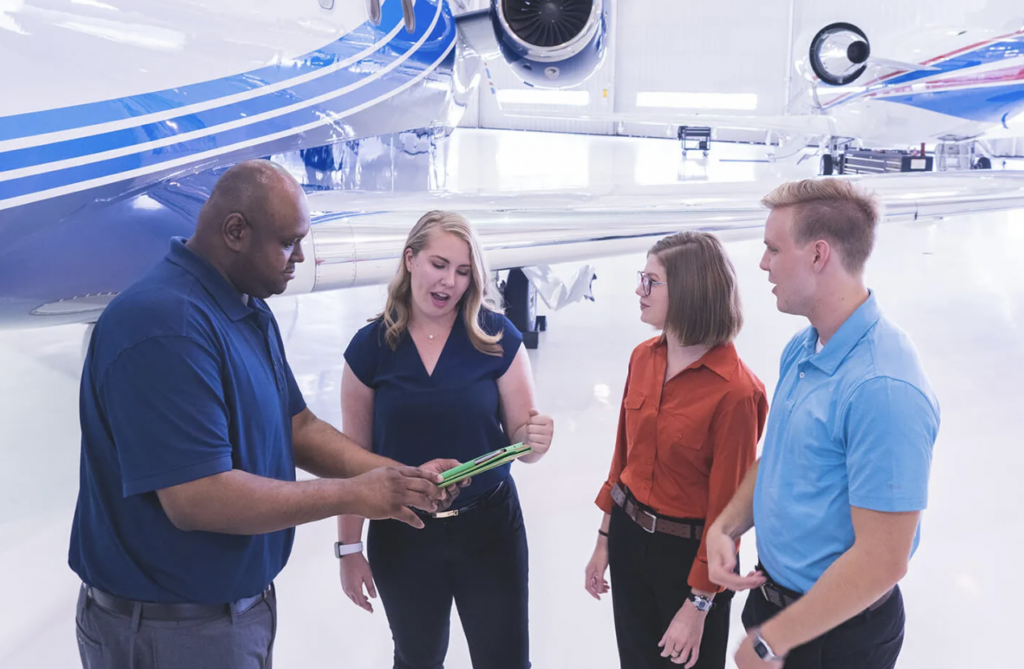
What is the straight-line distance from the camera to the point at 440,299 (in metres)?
2.59

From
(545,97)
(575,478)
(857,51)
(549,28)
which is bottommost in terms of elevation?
(575,478)

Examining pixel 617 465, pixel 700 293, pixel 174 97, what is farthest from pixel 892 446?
pixel 174 97

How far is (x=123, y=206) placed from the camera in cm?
376

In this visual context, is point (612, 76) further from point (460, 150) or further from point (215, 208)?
point (215, 208)

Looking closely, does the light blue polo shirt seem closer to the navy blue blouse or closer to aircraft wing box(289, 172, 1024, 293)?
the navy blue blouse

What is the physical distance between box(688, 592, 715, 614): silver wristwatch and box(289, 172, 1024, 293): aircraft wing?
8.08 feet

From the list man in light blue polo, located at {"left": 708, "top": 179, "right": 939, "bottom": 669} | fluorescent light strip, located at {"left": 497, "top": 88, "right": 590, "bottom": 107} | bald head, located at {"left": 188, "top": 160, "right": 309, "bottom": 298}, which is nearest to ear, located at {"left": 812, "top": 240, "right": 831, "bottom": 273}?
man in light blue polo, located at {"left": 708, "top": 179, "right": 939, "bottom": 669}

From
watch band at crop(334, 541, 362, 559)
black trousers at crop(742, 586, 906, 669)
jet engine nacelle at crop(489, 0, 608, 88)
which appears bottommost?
watch band at crop(334, 541, 362, 559)

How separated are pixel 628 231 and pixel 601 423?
132 cm

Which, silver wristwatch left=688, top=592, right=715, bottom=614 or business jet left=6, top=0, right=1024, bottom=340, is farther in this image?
business jet left=6, top=0, right=1024, bottom=340

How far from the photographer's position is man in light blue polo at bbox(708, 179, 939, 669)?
1.69 meters

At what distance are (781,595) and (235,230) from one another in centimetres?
149

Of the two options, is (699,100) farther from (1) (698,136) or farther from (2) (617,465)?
(2) (617,465)

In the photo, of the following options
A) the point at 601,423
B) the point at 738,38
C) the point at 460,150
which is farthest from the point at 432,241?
the point at 738,38
